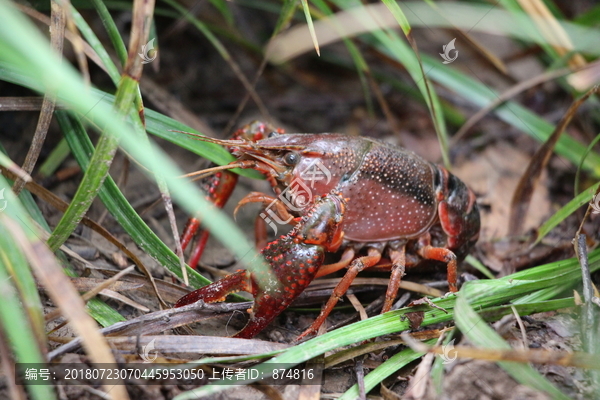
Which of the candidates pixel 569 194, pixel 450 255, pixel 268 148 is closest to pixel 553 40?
pixel 569 194

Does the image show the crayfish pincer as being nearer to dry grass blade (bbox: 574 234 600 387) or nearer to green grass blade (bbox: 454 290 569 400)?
green grass blade (bbox: 454 290 569 400)

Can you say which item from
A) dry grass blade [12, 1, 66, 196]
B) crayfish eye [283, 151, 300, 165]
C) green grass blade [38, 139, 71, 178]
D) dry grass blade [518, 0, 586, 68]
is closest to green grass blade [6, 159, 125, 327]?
dry grass blade [12, 1, 66, 196]

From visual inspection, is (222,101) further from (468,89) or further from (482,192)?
(482,192)

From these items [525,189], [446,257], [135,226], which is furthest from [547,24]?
[135,226]

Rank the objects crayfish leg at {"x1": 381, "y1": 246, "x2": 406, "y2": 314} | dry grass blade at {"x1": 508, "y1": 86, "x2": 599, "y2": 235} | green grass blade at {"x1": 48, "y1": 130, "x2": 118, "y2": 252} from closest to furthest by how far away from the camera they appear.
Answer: green grass blade at {"x1": 48, "y1": 130, "x2": 118, "y2": 252} < crayfish leg at {"x1": 381, "y1": 246, "x2": 406, "y2": 314} < dry grass blade at {"x1": 508, "y1": 86, "x2": 599, "y2": 235}

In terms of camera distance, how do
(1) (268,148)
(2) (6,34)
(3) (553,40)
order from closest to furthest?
1. (2) (6,34)
2. (1) (268,148)
3. (3) (553,40)

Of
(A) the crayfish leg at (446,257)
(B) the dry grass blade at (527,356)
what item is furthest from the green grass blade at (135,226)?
(A) the crayfish leg at (446,257)

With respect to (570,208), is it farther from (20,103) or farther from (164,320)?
(20,103)
